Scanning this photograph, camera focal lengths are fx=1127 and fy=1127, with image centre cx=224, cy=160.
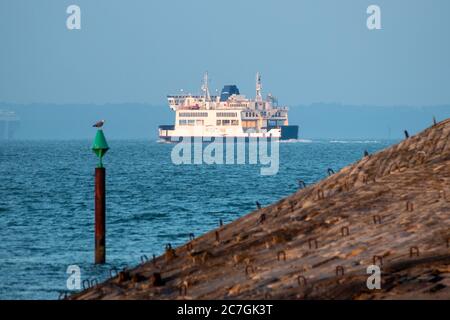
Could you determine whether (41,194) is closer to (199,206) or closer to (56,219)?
(199,206)

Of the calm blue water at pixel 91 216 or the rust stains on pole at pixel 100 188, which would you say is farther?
the calm blue water at pixel 91 216

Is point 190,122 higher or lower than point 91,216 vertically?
higher

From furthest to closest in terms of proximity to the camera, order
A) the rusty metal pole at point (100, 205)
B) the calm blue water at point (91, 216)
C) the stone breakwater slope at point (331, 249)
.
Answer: the calm blue water at point (91, 216) < the rusty metal pole at point (100, 205) < the stone breakwater slope at point (331, 249)

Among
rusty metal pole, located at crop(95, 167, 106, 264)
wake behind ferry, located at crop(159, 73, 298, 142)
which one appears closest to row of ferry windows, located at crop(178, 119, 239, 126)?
wake behind ferry, located at crop(159, 73, 298, 142)

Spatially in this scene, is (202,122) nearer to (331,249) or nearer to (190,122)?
(190,122)

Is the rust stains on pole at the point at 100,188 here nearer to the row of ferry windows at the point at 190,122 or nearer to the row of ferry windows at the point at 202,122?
the row of ferry windows at the point at 202,122

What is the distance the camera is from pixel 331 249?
11.3m

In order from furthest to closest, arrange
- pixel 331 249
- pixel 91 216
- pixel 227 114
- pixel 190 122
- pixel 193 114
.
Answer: pixel 190 122 < pixel 193 114 < pixel 227 114 < pixel 91 216 < pixel 331 249

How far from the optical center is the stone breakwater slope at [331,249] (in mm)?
10094

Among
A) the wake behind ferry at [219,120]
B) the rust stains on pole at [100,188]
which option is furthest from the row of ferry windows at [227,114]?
the rust stains on pole at [100,188]

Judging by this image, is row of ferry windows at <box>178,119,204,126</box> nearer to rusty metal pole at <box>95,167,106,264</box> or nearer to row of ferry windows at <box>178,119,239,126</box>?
row of ferry windows at <box>178,119,239,126</box>

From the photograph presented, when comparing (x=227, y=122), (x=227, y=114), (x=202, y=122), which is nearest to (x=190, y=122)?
(x=202, y=122)

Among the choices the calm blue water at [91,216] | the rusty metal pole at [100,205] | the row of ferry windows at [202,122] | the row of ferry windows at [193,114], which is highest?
the row of ferry windows at [193,114]
